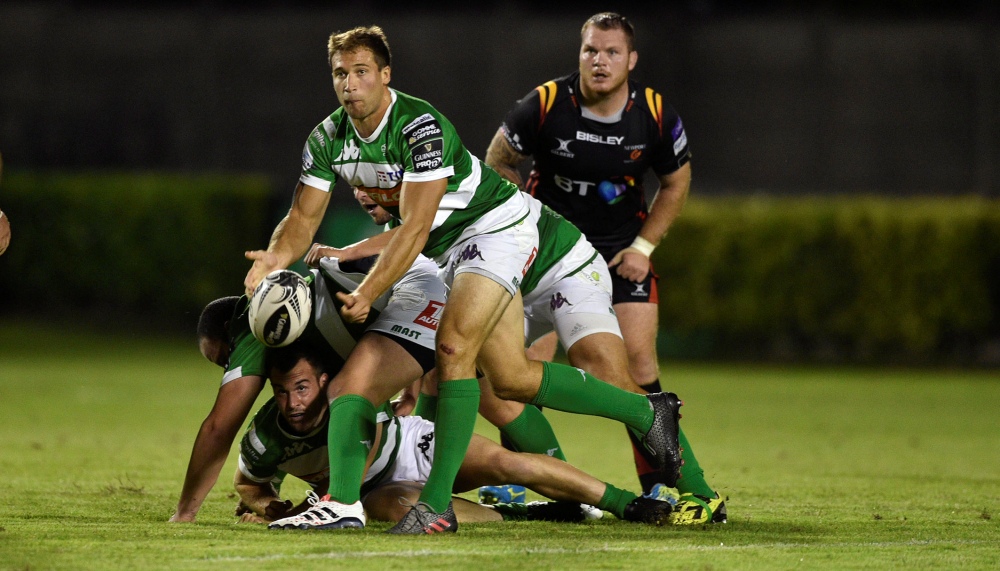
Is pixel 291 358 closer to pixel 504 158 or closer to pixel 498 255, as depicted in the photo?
pixel 498 255

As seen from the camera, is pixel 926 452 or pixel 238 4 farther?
pixel 238 4

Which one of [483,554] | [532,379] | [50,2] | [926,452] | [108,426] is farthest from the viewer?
[50,2]

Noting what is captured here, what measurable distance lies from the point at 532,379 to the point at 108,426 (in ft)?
19.1

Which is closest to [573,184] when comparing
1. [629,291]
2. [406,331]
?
[629,291]

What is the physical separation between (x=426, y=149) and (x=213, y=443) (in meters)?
1.54

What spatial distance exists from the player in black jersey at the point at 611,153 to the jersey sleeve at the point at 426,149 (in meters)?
1.34

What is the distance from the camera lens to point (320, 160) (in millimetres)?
5504

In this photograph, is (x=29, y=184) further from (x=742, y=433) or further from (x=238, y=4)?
(x=742, y=433)

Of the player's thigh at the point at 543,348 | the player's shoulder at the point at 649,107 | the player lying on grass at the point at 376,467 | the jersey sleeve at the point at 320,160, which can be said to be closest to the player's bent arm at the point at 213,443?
the player lying on grass at the point at 376,467

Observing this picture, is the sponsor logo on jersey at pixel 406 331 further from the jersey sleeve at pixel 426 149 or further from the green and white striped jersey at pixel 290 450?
the jersey sleeve at pixel 426 149

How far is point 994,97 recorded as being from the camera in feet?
67.3

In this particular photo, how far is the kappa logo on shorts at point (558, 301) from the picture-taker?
234 inches

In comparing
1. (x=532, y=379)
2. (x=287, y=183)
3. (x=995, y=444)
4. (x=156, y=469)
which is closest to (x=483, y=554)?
(x=532, y=379)

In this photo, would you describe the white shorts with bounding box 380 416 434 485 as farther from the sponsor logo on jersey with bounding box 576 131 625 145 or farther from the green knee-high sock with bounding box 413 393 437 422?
the sponsor logo on jersey with bounding box 576 131 625 145
